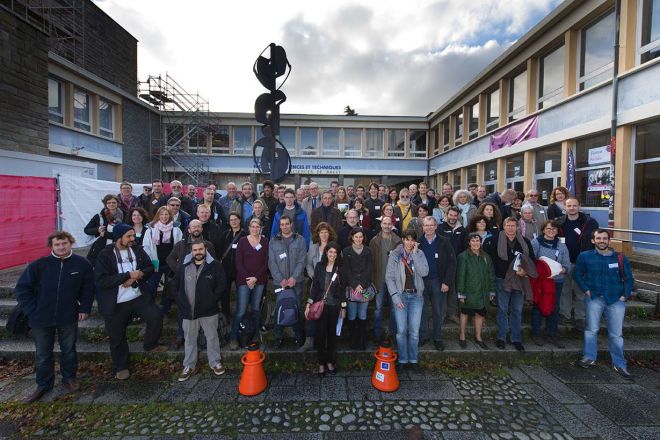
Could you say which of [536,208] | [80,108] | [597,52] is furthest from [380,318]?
[80,108]

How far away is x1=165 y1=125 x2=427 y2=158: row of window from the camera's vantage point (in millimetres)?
23281

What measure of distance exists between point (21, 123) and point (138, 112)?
11.6m

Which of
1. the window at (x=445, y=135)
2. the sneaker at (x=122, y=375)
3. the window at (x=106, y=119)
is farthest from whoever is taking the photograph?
the window at (x=445, y=135)

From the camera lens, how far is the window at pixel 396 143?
24031 mm

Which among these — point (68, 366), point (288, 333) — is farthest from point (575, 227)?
point (68, 366)

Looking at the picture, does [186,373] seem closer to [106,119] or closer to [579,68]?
[579,68]

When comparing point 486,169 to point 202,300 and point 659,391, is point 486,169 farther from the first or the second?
point 202,300

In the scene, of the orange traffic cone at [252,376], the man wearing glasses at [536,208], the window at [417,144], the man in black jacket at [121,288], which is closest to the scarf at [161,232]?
the man in black jacket at [121,288]

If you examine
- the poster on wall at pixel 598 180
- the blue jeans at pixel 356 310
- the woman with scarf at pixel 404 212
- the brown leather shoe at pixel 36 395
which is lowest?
the brown leather shoe at pixel 36 395

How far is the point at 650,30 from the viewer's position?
26.5 ft

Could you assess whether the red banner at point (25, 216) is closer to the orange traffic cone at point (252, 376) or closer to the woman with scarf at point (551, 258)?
the orange traffic cone at point (252, 376)

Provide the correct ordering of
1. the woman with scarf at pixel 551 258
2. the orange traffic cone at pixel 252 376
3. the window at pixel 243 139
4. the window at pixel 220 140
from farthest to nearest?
1. the window at pixel 243 139
2. the window at pixel 220 140
3. the woman with scarf at pixel 551 258
4. the orange traffic cone at pixel 252 376

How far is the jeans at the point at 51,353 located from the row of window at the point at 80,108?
48.0ft

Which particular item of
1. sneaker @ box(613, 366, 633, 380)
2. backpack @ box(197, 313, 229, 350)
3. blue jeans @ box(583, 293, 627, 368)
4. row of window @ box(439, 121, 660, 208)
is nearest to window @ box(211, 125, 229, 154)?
row of window @ box(439, 121, 660, 208)
